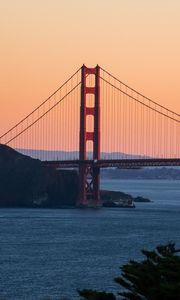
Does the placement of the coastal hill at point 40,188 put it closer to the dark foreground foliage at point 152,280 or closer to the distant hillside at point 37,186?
the distant hillside at point 37,186

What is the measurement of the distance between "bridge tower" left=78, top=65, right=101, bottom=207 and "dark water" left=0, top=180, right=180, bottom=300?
1.97m

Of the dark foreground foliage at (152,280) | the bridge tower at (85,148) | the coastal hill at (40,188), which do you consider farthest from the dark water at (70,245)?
the dark foreground foliage at (152,280)

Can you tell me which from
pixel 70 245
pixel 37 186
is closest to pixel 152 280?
pixel 70 245

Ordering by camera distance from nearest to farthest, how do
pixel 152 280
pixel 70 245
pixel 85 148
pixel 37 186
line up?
pixel 152 280 → pixel 70 245 → pixel 85 148 → pixel 37 186

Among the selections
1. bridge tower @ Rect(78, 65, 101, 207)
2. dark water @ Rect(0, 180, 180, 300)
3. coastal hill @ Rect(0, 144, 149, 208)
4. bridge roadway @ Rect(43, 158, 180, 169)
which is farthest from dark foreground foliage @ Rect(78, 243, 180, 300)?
coastal hill @ Rect(0, 144, 149, 208)

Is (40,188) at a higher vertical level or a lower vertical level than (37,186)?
lower

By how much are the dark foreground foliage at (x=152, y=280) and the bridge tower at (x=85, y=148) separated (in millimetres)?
53756

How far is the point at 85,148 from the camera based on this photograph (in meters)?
71.1

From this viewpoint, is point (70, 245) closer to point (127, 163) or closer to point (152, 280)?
point (127, 163)

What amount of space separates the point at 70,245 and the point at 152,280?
92.1 ft

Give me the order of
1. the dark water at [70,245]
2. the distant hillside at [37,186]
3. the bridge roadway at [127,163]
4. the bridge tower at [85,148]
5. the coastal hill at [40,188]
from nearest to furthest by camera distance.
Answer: the dark water at [70,245], the bridge roadway at [127,163], the bridge tower at [85,148], the coastal hill at [40,188], the distant hillside at [37,186]

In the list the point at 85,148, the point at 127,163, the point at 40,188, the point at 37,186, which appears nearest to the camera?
the point at 127,163

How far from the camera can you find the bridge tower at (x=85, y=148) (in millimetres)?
71312

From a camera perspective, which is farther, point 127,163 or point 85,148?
point 85,148
